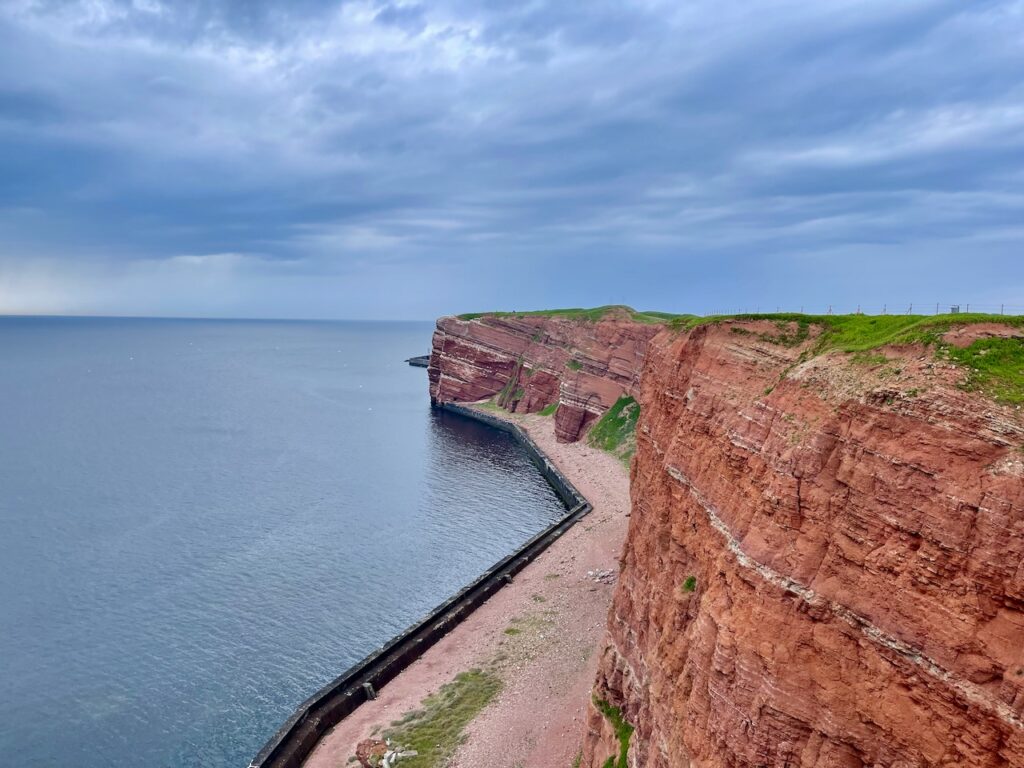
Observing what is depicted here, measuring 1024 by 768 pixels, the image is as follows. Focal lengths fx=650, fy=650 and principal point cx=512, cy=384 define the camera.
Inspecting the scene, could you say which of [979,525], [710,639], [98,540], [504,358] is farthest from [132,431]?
[979,525]

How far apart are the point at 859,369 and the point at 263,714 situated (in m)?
34.7

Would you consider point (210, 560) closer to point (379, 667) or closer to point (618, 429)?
point (379, 667)

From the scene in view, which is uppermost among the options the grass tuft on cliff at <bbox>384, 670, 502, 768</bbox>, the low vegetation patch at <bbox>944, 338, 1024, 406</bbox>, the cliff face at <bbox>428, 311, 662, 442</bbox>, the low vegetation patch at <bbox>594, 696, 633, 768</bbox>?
the low vegetation patch at <bbox>944, 338, 1024, 406</bbox>

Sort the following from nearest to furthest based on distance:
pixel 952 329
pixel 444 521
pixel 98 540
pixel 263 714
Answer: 1. pixel 952 329
2. pixel 263 714
3. pixel 98 540
4. pixel 444 521

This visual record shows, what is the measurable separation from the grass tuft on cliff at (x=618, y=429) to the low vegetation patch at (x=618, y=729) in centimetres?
5957

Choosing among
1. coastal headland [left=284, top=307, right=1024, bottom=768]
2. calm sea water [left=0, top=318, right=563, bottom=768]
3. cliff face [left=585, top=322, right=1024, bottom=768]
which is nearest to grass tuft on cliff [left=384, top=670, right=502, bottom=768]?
coastal headland [left=284, top=307, right=1024, bottom=768]

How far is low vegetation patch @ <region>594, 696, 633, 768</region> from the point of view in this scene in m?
23.2

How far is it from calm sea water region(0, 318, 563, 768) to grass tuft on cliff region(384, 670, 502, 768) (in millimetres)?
7211

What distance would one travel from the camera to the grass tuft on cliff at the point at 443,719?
31.4 meters

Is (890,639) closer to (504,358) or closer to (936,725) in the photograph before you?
(936,725)

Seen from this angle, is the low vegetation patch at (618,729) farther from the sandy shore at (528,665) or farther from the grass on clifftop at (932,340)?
the grass on clifftop at (932,340)

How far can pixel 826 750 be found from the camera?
44.1ft

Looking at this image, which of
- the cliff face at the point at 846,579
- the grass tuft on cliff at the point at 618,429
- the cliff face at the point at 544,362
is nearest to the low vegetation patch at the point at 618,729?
the cliff face at the point at 846,579

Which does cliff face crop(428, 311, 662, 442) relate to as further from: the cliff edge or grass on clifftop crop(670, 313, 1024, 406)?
the cliff edge
